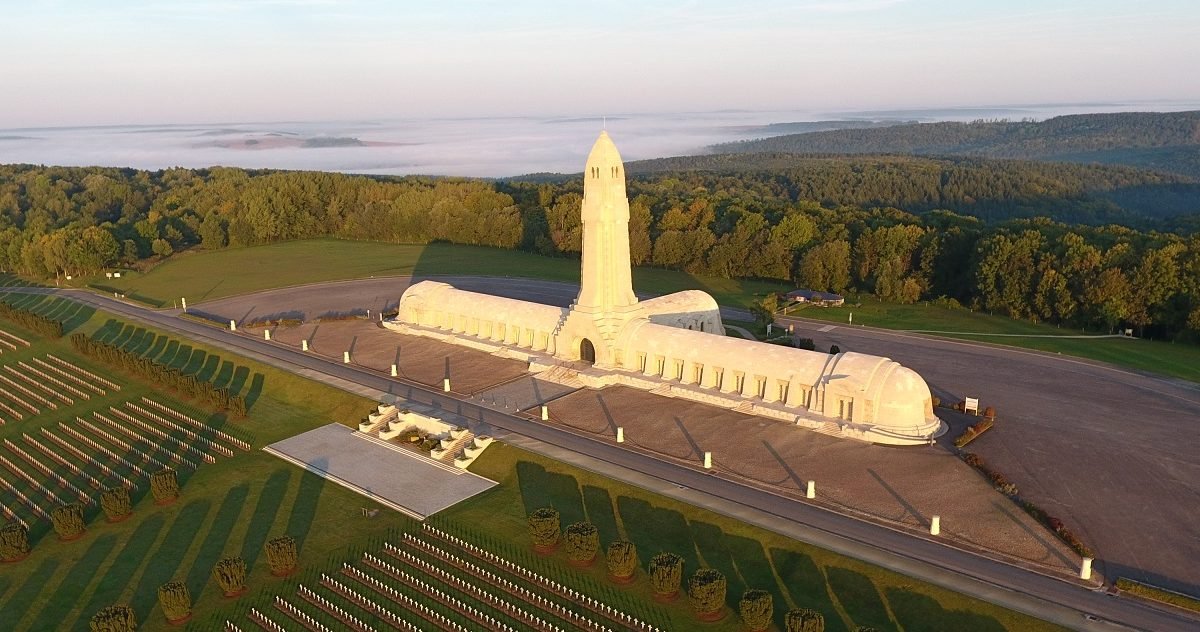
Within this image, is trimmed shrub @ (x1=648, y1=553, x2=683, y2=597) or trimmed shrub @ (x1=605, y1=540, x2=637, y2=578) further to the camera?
trimmed shrub @ (x1=605, y1=540, x2=637, y2=578)

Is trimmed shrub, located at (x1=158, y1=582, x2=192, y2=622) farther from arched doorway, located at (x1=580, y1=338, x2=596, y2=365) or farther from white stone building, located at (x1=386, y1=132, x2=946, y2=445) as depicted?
arched doorway, located at (x1=580, y1=338, x2=596, y2=365)

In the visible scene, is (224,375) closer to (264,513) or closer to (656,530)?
(264,513)

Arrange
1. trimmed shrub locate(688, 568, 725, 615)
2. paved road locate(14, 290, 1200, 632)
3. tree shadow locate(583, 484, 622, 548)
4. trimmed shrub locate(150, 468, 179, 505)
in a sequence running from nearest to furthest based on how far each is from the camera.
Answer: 1. paved road locate(14, 290, 1200, 632)
2. trimmed shrub locate(688, 568, 725, 615)
3. tree shadow locate(583, 484, 622, 548)
4. trimmed shrub locate(150, 468, 179, 505)

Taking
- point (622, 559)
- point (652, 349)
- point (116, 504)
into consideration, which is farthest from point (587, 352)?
point (116, 504)

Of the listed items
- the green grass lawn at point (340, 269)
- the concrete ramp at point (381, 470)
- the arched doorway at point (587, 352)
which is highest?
the arched doorway at point (587, 352)

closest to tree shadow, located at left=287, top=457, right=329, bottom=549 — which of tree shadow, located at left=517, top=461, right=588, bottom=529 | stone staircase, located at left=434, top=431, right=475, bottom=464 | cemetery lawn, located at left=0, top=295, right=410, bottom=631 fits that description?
cemetery lawn, located at left=0, top=295, right=410, bottom=631

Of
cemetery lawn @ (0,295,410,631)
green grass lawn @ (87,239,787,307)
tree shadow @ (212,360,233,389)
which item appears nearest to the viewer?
cemetery lawn @ (0,295,410,631)

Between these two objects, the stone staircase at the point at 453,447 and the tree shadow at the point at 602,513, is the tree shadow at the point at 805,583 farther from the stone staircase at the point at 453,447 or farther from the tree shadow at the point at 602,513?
the stone staircase at the point at 453,447

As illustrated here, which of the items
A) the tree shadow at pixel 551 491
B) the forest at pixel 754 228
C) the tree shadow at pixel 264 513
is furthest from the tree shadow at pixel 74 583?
the forest at pixel 754 228
